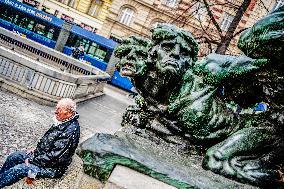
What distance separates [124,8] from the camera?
30.3 metres

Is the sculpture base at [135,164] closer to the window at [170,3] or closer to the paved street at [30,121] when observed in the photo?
the paved street at [30,121]

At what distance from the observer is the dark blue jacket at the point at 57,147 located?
401 cm

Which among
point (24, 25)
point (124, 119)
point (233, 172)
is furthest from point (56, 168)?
point (24, 25)

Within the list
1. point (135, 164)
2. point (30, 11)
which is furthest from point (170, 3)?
point (135, 164)

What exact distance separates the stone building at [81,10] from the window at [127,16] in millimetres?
7270

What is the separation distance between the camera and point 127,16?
30.4 metres

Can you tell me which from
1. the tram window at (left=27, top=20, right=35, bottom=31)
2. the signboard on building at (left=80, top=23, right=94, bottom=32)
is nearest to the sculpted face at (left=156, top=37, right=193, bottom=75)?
the tram window at (left=27, top=20, right=35, bottom=31)

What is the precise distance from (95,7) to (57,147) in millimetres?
35623

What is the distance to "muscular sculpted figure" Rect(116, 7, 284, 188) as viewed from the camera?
7.52 feet

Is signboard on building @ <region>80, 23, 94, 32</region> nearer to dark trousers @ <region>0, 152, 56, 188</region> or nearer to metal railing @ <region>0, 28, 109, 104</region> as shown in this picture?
metal railing @ <region>0, 28, 109, 104</region>

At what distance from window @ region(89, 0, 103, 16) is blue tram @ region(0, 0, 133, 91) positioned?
13542 mm

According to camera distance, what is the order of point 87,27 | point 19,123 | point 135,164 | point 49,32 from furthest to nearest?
1. point 87,27
2. point 49,32
3. point 19,123
4. point 135,164

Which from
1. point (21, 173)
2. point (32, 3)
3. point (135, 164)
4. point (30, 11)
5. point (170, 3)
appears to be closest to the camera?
point (135, 164)

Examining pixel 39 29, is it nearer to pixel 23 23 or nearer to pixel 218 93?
pixel 23 23
